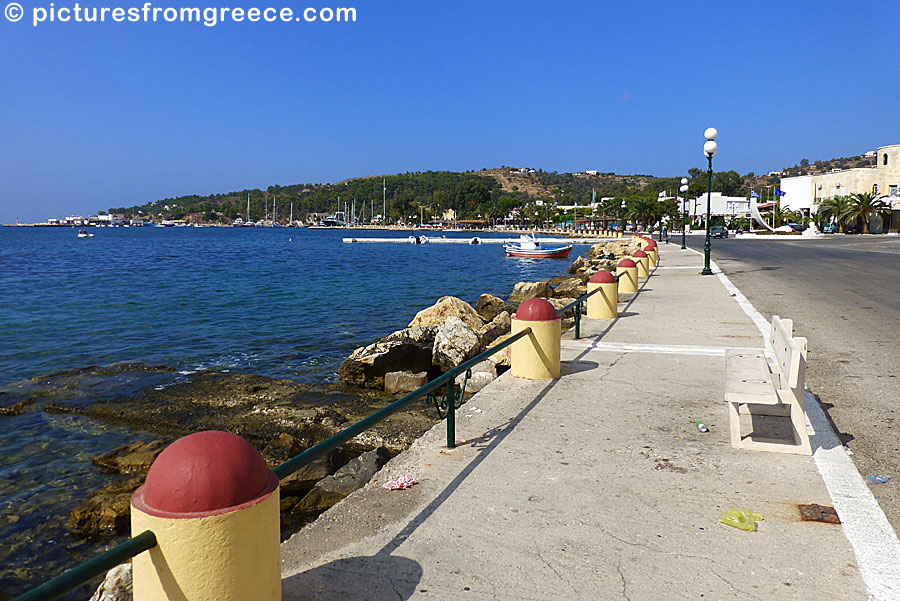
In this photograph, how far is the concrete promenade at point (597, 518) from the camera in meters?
3.29

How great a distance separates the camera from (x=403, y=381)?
10672 millimetres

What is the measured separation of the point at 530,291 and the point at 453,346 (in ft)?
42.3

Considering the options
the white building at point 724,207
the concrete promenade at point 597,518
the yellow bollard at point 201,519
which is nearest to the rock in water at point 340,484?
the concrete promenade at point 597,518

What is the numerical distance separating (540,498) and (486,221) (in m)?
190

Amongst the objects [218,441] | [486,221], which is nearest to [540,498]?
[218,441]

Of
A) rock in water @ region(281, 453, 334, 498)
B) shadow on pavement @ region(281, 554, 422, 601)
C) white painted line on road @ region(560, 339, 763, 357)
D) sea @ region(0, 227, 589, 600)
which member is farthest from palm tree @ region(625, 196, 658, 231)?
shadow on pavement @ region(281, 554, 422, 601)

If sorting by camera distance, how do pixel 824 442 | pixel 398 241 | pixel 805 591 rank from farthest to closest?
pixel 398 241 < pixel 824 442 < pixel 805 591

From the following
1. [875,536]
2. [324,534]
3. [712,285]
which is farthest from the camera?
[712,285]

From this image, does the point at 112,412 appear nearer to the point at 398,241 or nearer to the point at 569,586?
the point at 569,586

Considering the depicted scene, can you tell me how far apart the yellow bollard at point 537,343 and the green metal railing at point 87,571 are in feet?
17.0

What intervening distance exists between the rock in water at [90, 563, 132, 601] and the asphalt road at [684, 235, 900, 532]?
4599mm

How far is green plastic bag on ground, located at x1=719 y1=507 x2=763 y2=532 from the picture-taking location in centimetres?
386

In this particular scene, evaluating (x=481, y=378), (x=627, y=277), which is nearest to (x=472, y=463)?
(x=481, y=378)

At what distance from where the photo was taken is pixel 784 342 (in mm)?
5531
